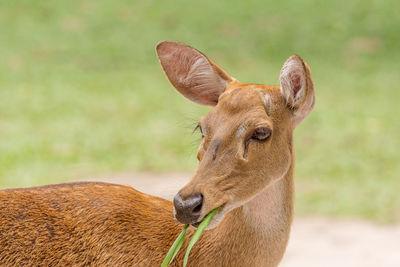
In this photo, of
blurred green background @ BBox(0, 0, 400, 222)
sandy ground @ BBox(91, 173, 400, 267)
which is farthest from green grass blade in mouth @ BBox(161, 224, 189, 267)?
sandy ground @ BBox(91, 173, 400, 267)

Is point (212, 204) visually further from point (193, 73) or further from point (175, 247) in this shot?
point (193, 73)

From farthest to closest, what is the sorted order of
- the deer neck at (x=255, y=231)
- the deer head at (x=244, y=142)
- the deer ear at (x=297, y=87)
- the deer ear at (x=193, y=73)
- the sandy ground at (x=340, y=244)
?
the sandy ground at (x=340, y=244), the deer ear at (x=193, y=73), the deer neck at (x=255, y=231), the deer ear at (x=297, y=87), the deer head at (x=244, y=142)

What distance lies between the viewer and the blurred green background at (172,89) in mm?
8992

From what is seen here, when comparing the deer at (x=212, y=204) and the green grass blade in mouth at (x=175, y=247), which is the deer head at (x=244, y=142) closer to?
the deer at (x=212, y=204)

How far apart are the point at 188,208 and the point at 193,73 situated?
0.96 metres

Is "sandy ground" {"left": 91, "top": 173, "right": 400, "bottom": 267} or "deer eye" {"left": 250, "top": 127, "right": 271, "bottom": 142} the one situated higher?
"sandy ground" {"left": 91, "top": 173, "right": 400, "bottom": 267}

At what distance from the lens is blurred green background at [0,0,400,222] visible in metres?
8.99

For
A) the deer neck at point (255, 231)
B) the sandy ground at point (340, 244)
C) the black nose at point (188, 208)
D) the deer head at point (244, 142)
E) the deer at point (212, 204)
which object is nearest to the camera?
the black nose at point (188, 208)

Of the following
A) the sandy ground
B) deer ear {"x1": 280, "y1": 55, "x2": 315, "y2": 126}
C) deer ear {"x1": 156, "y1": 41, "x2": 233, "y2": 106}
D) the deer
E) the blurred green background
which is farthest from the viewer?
the blurred green background

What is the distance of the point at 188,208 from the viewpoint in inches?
111

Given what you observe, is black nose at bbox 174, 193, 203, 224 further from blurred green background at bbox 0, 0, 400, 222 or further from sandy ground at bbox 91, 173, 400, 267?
sandy ground at bbox 91, 173, 400, 267

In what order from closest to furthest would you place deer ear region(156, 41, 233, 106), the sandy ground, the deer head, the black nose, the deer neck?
the black nose
the deer head
the deer neck
deer ear region(156, 41, 233, 106)
the sandy ground

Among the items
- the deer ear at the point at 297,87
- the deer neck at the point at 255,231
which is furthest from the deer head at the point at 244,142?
the deer neck at the point at 255,231

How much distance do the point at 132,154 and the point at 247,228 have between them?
632cm
